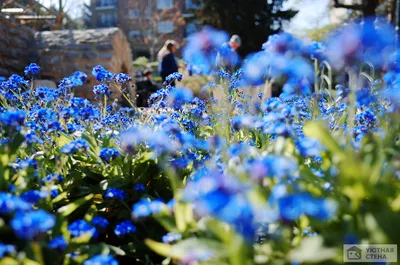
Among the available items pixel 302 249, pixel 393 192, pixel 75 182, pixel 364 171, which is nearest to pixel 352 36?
pixel 364 171

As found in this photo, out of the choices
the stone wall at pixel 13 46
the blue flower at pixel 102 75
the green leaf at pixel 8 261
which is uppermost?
the stone wall at pixel 13 46

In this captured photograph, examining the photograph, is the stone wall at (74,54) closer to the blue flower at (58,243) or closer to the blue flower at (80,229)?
the blue flower at (80,229)

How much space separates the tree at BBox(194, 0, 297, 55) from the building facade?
2208 mm

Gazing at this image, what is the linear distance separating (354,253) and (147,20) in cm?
3133

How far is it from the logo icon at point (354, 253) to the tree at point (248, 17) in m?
17.4

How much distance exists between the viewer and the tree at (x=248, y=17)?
1852 cm

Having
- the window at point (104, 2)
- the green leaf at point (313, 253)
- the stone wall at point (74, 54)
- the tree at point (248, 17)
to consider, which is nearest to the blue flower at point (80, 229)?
the green leaf at point (313, 253)

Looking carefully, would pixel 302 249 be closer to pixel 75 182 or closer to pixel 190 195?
pixel 190 195

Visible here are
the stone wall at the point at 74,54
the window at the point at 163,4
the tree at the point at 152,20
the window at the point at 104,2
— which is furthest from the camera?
the window at the point at 104,2

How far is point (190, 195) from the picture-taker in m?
1.46

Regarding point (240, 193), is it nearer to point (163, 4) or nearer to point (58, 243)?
point (58, 243)

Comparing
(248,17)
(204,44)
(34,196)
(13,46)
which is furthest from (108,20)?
(34,196)

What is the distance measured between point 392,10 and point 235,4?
Result: 6676mm

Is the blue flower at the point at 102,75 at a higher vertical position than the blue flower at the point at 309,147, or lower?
higher
